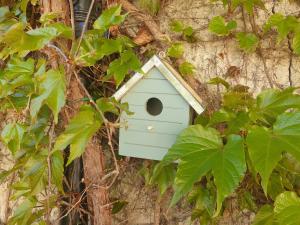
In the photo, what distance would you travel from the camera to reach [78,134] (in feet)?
3.89

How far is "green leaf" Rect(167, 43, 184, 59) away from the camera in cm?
150

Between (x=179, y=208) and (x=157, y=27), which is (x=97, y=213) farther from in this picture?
(x=157, y=27)

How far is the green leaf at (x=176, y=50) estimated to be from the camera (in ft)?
4.93

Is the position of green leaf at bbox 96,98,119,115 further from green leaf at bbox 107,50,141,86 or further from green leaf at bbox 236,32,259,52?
green leaf at bbox 236,32,259,52

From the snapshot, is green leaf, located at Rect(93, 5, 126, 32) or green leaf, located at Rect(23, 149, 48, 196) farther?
green leaf, located at Rect(23, 149, 48, 196)

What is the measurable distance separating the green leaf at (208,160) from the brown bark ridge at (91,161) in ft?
1.53

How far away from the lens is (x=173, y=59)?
1.55 meters

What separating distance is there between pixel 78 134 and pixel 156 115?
0.29 m

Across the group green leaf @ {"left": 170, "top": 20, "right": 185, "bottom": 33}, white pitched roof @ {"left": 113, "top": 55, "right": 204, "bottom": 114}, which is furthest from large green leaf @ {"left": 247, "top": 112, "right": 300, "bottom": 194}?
green leaf @ {"left": 170, "top": 20, "right": 185, "bottom": 33}

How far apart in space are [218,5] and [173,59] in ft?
0.91

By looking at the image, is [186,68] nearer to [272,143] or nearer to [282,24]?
[282,24]

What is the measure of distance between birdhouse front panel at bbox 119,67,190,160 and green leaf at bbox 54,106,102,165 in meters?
0.15

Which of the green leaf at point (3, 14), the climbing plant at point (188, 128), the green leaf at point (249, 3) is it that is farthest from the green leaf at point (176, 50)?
the green leaf at point (3, 14)

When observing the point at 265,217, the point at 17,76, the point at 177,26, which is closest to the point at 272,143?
the point at 265,217
